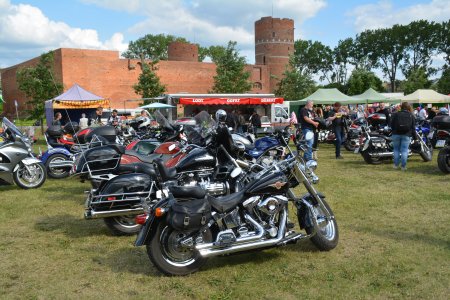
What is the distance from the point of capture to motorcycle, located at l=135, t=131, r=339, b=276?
158 inches

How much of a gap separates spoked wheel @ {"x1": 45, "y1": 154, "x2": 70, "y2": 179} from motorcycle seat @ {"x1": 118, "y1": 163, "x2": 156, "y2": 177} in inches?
189

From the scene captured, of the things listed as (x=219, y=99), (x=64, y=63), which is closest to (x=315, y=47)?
(x=64, y=63)

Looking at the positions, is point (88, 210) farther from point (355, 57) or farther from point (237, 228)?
point (355, 57)

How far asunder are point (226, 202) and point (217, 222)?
0.21m

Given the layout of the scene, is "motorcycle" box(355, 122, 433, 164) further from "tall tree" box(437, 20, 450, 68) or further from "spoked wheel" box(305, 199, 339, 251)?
"tall tree" box(437, 20, 450, 68)

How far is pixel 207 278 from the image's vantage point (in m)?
4.15

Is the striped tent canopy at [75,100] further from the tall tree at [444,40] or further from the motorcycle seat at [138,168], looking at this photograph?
the tall tree at [444,40]

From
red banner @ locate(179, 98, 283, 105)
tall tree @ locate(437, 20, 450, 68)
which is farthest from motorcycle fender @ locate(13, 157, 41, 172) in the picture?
tall tree @ locate(437, 20, 450, 68)

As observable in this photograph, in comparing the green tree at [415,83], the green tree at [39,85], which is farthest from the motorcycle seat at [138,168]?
the green tree at [415,83]

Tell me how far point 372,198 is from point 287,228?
354 cm

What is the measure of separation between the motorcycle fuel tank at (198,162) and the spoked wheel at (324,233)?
137cm

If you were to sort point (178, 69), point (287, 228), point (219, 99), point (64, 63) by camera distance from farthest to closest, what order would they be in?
point (178, 69)
point (64, 63)
point (219, 99)
point (287, 228)

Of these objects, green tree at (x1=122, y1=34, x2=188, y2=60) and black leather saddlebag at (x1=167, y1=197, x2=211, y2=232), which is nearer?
black leather saddlebag at (x1=167, y1=197, x2=211, y2=232)

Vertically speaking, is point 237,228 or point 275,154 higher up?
point 275,154
